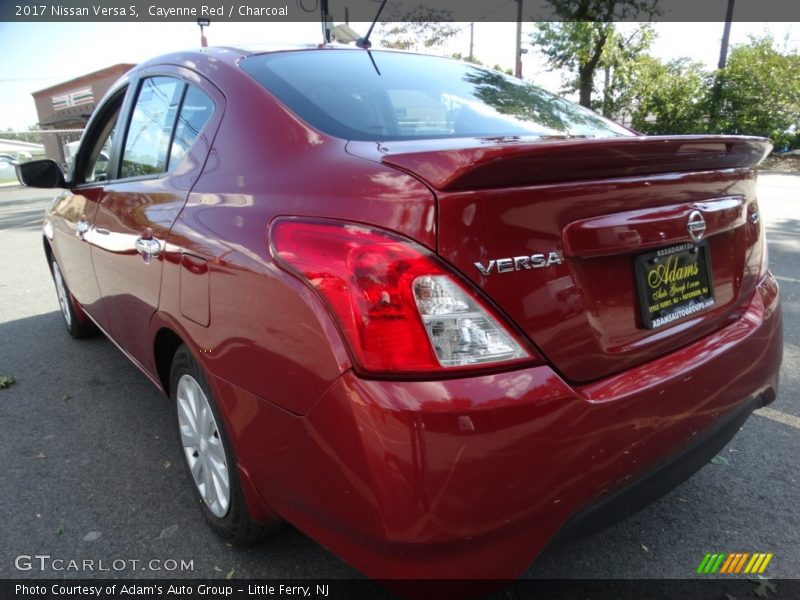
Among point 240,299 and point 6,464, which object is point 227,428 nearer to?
point 240,299

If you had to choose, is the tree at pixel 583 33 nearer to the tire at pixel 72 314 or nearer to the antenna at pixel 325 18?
the antenna at pixel 325 18

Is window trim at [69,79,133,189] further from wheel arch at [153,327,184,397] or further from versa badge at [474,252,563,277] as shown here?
versa badge at [474,252,563,277]

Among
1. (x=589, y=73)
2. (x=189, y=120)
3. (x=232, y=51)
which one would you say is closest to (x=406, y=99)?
(x=232, y=51)

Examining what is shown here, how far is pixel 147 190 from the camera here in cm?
228

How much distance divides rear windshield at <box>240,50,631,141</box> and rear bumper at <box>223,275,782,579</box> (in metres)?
0.79

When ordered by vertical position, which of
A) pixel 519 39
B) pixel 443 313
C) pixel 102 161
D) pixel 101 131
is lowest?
pixel 443 313

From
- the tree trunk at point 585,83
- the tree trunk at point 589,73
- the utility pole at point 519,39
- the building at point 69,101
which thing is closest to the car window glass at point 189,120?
the utility pole at point 519,39

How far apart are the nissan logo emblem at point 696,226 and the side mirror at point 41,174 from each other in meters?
3.13

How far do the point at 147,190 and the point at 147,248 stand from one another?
0.83 ft

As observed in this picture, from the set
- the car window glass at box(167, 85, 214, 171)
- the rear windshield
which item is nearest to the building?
the car window glass at box(167, 85, 214, 171)

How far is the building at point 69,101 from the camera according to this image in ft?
100

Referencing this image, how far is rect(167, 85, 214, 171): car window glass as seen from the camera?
2027mm

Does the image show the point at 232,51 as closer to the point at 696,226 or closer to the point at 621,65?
the point at 696,226

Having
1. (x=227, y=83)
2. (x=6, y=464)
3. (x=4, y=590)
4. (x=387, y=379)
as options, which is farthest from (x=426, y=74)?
(x=6, y=464)
